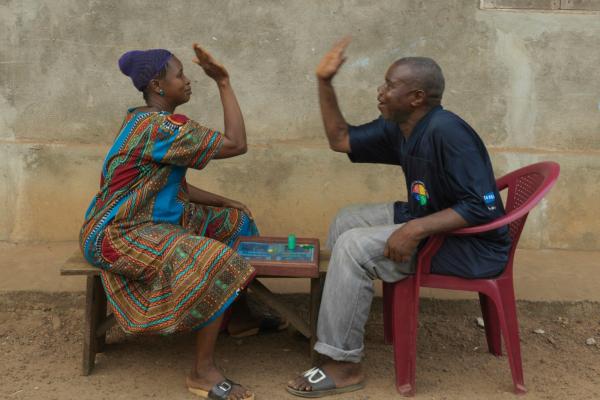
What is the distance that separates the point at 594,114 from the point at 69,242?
3.68 m

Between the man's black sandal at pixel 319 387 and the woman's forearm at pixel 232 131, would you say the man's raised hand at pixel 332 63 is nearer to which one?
the woman's forearm at pixel 232 131

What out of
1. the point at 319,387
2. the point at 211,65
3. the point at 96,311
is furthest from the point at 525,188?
the point at 96,311

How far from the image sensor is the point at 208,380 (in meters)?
3.32

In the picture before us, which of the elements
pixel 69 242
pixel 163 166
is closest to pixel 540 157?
pixel 163 166

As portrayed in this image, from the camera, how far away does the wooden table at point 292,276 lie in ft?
11.0

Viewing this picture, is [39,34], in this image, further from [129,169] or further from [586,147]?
[586,147]

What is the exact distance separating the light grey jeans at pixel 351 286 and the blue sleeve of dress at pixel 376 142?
0.53 m

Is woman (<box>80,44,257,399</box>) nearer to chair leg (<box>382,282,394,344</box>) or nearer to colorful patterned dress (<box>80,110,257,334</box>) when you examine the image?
colorful patterned dress (<box>80,110,257,334</box>)

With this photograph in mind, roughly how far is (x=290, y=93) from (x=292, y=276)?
186cm

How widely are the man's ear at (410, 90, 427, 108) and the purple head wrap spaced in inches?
46.0

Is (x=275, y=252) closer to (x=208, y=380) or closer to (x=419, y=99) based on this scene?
(x=208, y=380)

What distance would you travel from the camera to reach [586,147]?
494 centimetres

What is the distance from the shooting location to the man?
314 centimetres

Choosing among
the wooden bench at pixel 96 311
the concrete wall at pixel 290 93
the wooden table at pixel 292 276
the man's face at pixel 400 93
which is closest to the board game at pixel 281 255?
the wooden table at pixel 292 276
